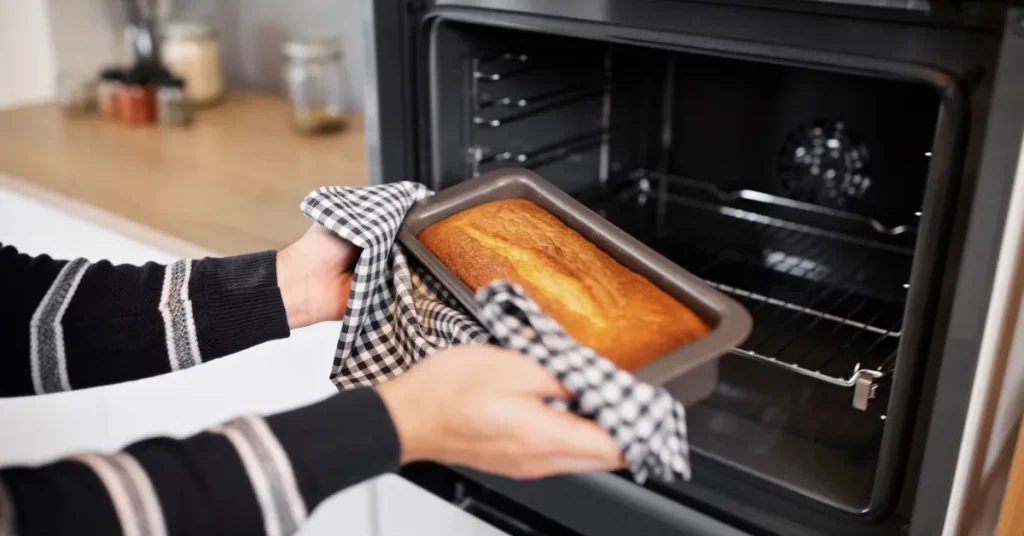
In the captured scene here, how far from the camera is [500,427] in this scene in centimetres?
65

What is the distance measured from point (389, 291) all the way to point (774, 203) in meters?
0.63

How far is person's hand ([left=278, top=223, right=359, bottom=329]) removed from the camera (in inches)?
37.1

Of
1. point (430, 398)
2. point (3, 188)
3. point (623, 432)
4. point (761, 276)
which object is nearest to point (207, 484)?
point (430, 398)

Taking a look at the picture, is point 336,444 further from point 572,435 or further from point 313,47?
point 313,47

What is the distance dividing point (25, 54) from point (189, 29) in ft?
1.29

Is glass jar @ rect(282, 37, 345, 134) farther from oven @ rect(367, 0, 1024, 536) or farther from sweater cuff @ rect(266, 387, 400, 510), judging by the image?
sweater cuff @ rect(266, 387, 400, 510)

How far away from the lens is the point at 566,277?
2.69ft

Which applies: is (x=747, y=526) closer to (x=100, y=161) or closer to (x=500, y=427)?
(x=500, y=427)

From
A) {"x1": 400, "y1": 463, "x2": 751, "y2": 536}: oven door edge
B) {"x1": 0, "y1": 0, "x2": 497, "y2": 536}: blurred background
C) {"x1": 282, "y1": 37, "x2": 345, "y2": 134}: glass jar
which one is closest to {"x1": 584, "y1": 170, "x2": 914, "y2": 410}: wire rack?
{"x1": 400, "y1": 463, "x2": 751, "y2": 536}: oven door edge

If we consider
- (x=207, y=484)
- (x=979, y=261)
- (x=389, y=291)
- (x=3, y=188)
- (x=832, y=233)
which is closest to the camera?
(x=207, y=484)

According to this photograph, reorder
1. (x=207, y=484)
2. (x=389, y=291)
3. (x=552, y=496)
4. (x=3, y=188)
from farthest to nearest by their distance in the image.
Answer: (x=3, y=188) → (x=552, y=496) → (x=389, y=291) → (x=207, y=484)

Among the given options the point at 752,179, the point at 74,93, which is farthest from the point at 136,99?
the point at 752,179

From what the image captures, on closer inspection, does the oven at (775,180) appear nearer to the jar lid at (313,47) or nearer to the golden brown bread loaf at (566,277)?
the golden brown bread loaf at (566,277)

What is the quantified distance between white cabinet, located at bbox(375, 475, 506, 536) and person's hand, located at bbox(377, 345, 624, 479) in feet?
1.56
